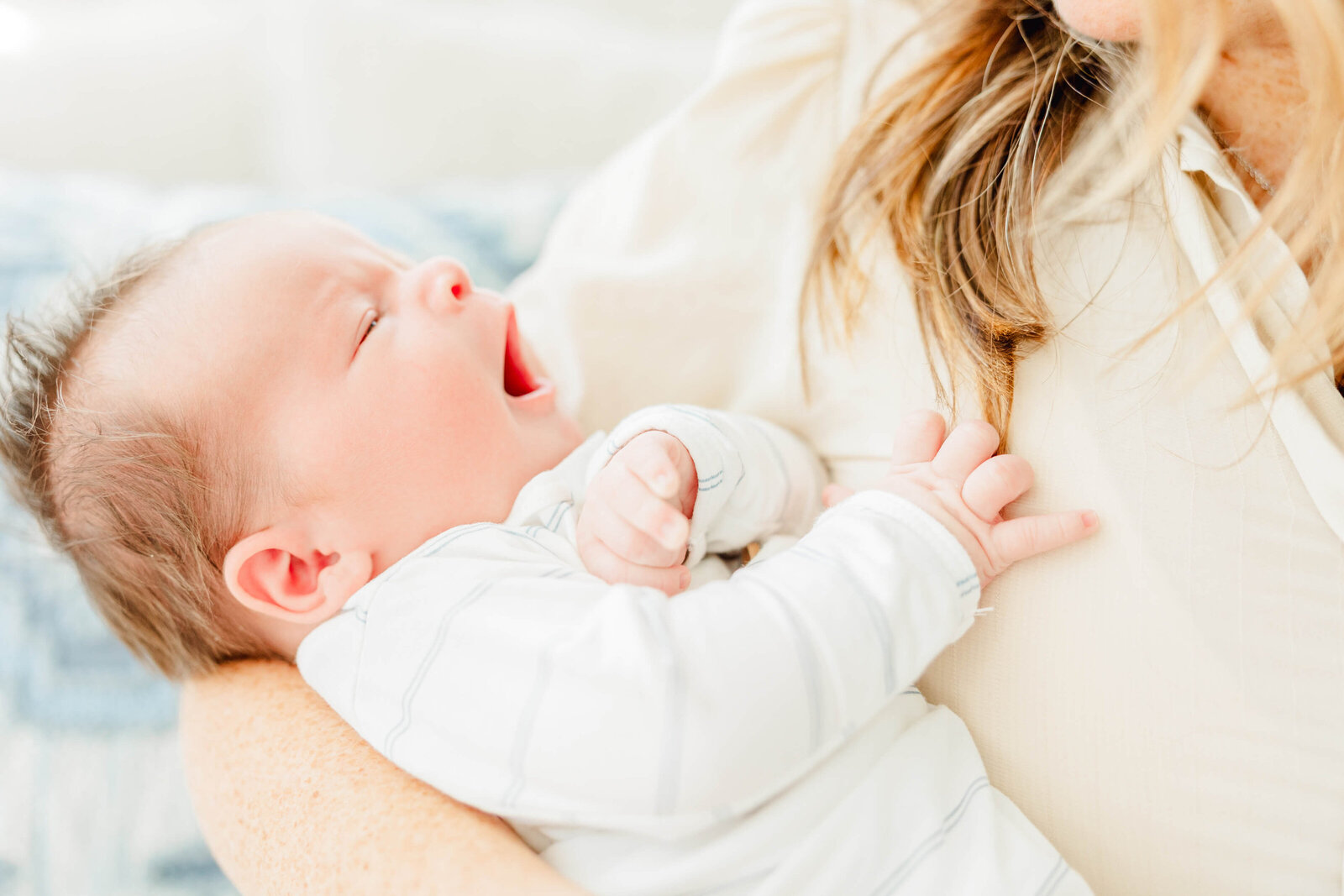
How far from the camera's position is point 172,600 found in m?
0.81

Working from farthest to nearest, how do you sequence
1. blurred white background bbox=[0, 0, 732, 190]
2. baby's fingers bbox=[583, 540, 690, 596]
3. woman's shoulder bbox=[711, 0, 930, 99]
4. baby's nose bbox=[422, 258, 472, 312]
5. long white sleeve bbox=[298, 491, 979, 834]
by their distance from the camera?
blurred white background bbox=[0, 0, 732, 190] → woman's shoulder bbox=[711, 0, 930, 99] → baby's nose bbox=[422, 258, 472, 312] → baby's fingers bbox=[583, 540, 690, 596] → long white sleeve bbox=[298, 491, 979, 834]

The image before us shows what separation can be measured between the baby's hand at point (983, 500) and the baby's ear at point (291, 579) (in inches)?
17.2

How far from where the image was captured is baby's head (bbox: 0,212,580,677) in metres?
0.76

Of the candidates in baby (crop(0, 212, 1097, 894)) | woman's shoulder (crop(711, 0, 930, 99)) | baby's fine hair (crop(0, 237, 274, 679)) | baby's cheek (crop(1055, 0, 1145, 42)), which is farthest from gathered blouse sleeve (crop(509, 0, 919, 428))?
baby's fine hair (crop(0, 237, 274, 679))

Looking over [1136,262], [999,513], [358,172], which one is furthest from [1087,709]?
[358,172]

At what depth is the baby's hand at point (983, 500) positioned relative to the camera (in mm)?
664

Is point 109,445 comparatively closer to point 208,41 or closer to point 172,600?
point 172,600

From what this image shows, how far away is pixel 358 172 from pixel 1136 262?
127 cm

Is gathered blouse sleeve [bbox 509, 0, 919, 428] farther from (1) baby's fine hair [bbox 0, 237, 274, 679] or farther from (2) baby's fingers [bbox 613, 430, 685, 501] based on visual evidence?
(1) baby's fine hair [bbox 0, 237, 274, 679]

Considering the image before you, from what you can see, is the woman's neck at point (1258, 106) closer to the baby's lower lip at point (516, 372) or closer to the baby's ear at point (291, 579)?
the baby's lower lip at point (516, 372)

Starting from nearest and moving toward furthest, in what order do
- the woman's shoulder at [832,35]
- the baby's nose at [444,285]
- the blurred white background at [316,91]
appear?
the baby's nose at [444,285] < the woman's shoulder at [832,35] < the blurred white background at [316,91]

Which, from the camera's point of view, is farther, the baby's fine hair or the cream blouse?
the baby's fine hair

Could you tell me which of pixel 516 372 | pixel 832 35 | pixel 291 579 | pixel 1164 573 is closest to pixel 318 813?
pixel 291 579

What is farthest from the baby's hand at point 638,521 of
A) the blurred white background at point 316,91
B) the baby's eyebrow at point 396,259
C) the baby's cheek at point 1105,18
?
the blurred white background at point 316,91
